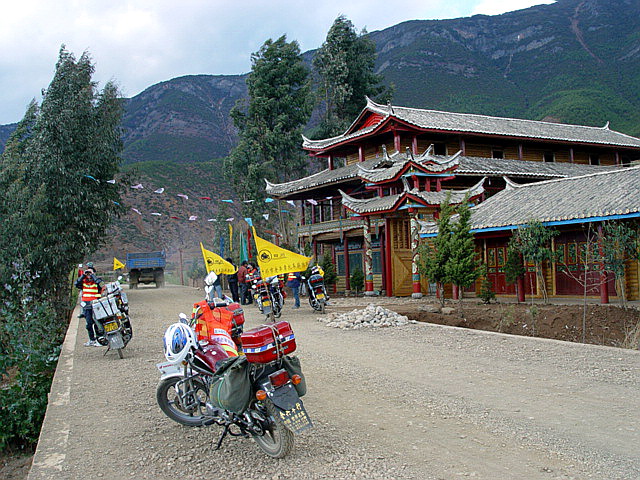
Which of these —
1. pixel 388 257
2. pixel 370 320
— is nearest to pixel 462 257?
pixel 370 320

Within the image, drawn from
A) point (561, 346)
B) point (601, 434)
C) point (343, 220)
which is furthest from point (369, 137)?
point (601, 434)

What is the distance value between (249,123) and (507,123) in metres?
17.4

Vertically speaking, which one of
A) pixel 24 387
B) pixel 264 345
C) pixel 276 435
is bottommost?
pixel 24 387

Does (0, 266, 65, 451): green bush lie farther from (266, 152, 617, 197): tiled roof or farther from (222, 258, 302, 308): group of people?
(266, 152, 617, 197): tiled roof

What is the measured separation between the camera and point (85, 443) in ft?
19.1

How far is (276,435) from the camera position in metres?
5.12

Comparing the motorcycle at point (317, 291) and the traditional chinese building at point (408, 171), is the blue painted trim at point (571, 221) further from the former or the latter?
the motorcycle at point (317, 291)

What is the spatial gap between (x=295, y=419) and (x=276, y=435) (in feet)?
0.83

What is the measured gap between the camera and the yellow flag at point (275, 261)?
1477 cm

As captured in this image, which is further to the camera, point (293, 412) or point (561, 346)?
point (561, 346)

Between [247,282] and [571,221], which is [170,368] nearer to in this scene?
[571,221]

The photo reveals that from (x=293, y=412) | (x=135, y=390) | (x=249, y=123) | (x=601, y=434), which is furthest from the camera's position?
(x=249, y=123)

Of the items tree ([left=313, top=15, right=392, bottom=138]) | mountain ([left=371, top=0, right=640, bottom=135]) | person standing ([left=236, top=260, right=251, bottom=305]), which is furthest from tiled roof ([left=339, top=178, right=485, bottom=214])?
mountain ([left=371, top=0, right=640, bottom=135])

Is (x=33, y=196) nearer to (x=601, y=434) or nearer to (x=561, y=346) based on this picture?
(x=561, y=346)
